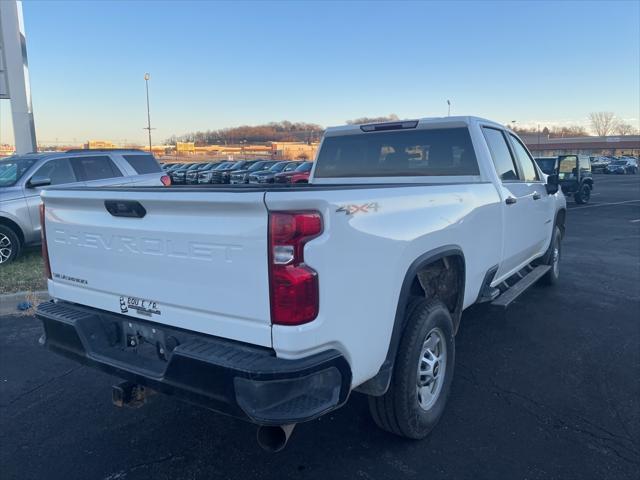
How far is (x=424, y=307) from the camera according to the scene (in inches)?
Result: 121

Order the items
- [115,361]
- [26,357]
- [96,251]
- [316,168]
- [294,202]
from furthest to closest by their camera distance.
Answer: [316,168] → [26,357] → [96,251] → [115,361] → [294,202]

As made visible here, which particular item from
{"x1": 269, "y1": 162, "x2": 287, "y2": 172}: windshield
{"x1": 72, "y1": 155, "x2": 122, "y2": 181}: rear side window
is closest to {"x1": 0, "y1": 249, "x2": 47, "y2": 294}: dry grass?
{"x1": 72, "y1": 155, "x2": 122, "y2": 181}: rear side window

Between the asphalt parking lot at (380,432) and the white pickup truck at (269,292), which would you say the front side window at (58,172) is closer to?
the asphalt parking lot at (380,432)

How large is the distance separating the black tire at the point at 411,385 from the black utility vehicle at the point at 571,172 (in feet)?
62.2

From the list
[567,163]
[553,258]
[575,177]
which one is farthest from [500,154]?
[567,163]

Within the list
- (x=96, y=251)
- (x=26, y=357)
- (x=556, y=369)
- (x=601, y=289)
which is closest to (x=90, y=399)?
(x=26, y=357)

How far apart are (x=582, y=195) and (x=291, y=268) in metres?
21.5

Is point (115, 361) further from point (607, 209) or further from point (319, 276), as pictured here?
point (607, 209)

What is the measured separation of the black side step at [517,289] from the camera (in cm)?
429

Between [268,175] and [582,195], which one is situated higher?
[268,175]

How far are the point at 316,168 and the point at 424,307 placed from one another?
8.15 feet

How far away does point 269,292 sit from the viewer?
2.20 m

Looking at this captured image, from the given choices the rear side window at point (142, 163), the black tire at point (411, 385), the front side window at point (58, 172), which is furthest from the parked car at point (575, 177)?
the black tire at point (411, 385)

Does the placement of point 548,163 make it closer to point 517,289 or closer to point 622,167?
point 517,289
